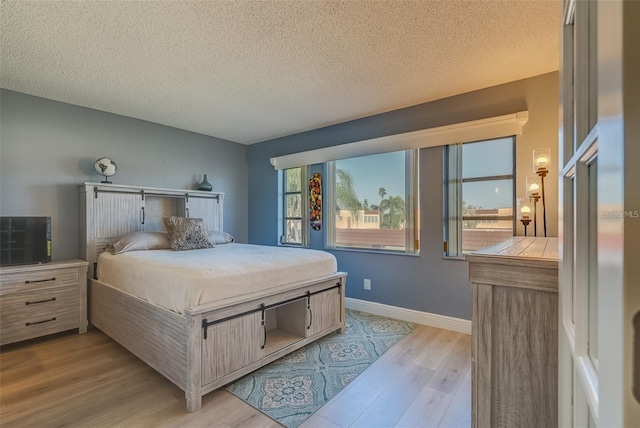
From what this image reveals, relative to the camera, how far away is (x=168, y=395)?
1990 millimetres

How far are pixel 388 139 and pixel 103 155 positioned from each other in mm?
3390

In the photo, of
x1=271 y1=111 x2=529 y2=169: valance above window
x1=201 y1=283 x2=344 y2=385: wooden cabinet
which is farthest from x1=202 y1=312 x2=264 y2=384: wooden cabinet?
x1=271 y1=111 x2=529 y2=169: valance above window

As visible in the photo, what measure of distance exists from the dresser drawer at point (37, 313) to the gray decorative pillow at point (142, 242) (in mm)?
610

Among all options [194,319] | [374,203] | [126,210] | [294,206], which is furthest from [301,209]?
[194,319]

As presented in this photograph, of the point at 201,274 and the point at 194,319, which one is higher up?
the point at 201,274

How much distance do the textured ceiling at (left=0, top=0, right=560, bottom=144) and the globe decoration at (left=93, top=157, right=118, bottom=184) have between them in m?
0.62

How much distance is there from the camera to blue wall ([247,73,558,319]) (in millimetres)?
2660

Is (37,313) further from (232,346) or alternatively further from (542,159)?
(542,159)

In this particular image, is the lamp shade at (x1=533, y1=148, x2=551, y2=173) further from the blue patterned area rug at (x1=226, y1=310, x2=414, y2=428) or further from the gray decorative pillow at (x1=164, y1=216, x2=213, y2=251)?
the gray decorative pillow at (x1=164, y1=216, x2=213, y2=251)

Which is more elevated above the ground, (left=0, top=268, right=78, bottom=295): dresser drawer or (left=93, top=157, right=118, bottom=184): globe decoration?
(left=93, top=157, right=118, bottom=184): globe decoration

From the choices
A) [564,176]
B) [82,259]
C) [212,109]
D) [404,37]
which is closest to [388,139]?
[404,37]

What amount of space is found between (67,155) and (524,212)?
467 cm

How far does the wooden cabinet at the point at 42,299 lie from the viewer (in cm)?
265

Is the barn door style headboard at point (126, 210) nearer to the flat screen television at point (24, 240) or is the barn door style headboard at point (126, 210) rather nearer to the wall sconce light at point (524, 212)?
the flat screen television at point (24, 240)
